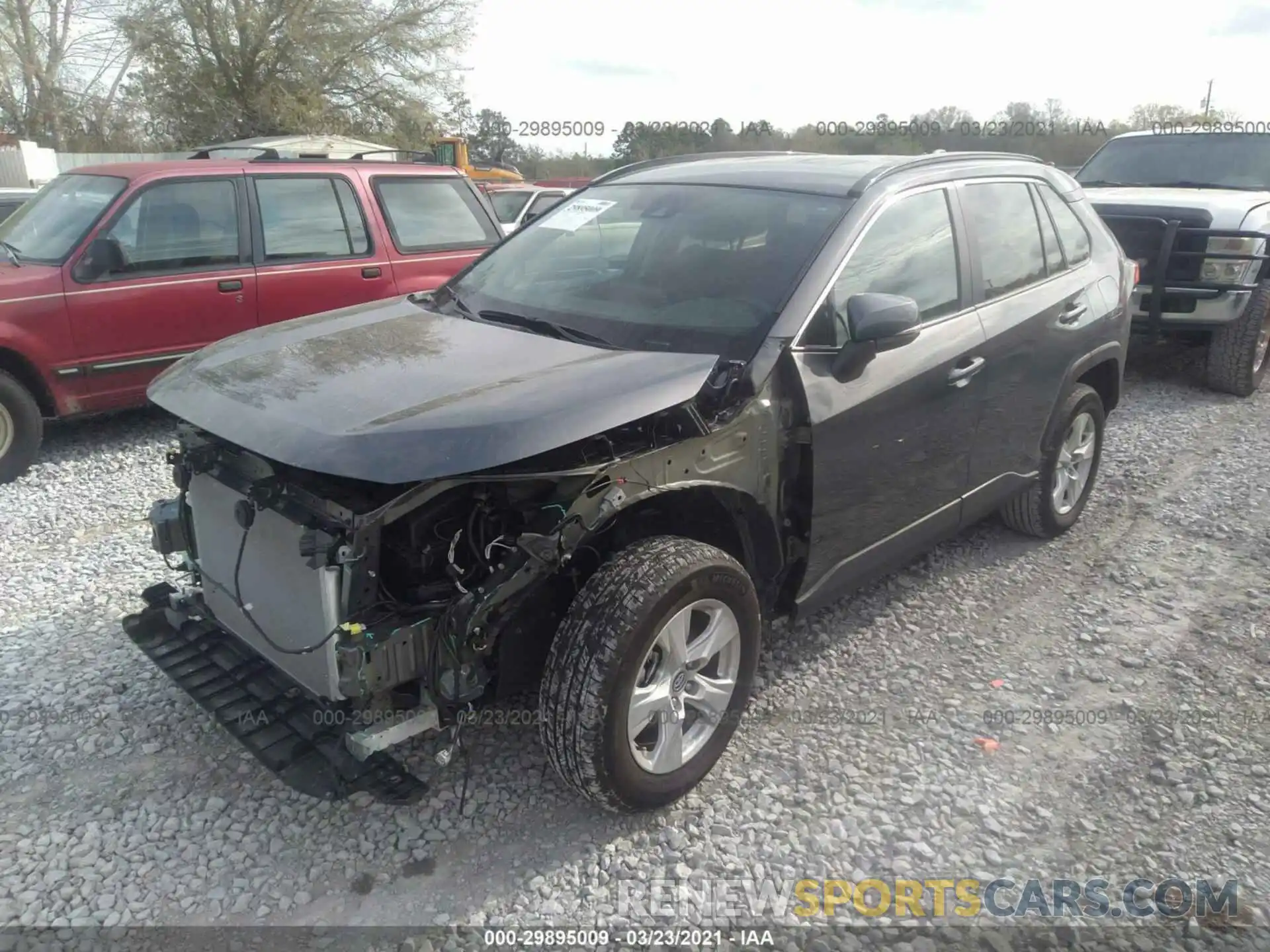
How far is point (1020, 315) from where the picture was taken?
4.03 metres

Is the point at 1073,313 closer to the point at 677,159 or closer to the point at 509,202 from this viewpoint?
the point at 677,159

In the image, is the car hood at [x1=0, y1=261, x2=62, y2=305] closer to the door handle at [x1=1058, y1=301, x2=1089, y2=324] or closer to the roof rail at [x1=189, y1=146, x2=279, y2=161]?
the roof rail at [x1=189, y1=146, x2=279, y2=161]

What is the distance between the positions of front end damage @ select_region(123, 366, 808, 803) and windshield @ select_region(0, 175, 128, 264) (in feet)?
12.1

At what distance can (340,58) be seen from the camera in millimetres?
25078

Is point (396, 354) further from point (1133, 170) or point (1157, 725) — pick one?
point (1133, 170)

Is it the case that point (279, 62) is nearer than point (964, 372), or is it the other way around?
point (964, 372)

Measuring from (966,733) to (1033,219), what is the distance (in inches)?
95.6

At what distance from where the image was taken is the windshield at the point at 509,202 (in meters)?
15.4

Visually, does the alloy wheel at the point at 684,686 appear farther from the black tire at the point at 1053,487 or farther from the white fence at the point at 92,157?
the white fence at the point at 92,157

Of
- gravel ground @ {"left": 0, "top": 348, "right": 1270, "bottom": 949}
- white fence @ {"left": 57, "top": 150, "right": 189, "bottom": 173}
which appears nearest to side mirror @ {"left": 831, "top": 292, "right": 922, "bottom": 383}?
gravel ground @ {"left": 0, "top": 348, "right": 1270, "bottom": 949}

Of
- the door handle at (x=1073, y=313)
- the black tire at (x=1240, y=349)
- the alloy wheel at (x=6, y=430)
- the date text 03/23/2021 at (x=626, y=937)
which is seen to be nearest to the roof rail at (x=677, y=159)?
the door handle at (x=1073, y=313)

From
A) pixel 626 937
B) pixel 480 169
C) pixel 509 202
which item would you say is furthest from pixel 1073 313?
pixel 480 169

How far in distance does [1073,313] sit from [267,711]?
12.5 feet

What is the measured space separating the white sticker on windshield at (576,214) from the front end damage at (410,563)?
1.38 meters
